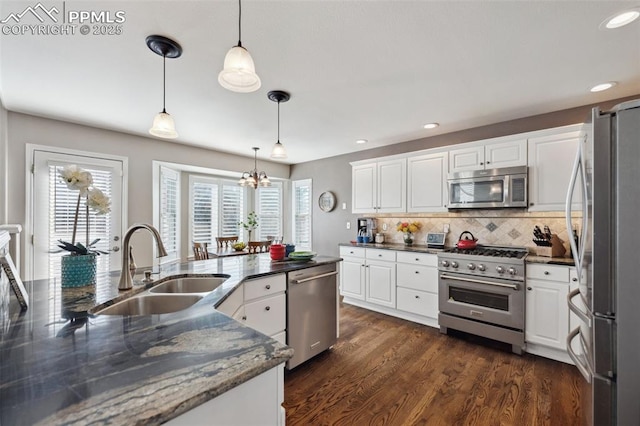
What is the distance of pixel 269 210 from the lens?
19.5 feet

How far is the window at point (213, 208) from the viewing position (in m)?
5.14

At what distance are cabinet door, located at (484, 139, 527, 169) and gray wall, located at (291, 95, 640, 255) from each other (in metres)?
0.26

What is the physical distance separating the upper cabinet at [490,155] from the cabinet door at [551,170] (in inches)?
4.3

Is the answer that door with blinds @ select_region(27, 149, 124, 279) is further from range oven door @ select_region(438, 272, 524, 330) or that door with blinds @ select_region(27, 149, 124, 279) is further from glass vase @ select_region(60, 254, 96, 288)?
range oven door @ select_region(438, 272, 524, 330)

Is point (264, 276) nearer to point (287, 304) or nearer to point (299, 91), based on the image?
point (287, 304)

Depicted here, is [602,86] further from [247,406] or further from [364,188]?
[247,406]

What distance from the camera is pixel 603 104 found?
2.77 metres

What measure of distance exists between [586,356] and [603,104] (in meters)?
2.63

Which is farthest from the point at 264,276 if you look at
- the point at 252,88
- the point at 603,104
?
the point at 603,104

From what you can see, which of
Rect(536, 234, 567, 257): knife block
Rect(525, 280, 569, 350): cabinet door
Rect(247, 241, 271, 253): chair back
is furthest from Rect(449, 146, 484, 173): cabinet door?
Rect(247, 241, 271, 253): chair back

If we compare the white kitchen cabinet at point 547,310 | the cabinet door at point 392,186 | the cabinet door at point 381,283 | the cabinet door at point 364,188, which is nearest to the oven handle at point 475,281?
the white kitchen cabinet at point 547,310

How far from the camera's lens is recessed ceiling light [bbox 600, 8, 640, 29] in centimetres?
155

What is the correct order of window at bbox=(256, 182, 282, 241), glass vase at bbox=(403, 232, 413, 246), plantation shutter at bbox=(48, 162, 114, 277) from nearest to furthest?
plantation shutter at bbox=(48, 162, 114, 277)
glass vase at bbox=(403, 232, 413, 246)
window at bbox=(256, 182, 282, 241)

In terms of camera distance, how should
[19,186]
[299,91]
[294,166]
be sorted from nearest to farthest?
[299,91] → [19,186] → [294,166]
